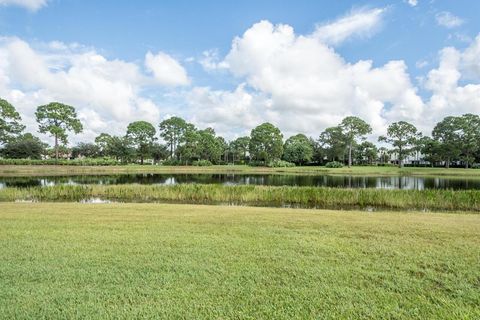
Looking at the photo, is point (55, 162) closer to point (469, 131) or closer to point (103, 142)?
point (103, 142)

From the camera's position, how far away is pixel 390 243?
5.92 metres

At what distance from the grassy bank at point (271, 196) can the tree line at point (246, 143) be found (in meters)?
42.2

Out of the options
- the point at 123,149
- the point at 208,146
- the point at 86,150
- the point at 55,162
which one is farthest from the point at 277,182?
the point at 86,150

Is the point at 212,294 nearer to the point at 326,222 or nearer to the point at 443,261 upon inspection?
the point at 443,261

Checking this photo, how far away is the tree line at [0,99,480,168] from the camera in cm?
5744

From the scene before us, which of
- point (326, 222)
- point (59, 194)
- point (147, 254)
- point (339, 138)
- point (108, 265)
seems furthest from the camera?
point (339, 138)

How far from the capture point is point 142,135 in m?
72.3

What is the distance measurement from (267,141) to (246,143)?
16.2 metres

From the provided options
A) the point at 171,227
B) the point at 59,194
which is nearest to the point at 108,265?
the point at 171,227

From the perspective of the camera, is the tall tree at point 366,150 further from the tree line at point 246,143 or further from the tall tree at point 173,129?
the tall tree at point 173,129

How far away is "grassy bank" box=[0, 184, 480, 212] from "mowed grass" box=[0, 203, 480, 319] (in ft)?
30.9

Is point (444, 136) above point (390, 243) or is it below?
above

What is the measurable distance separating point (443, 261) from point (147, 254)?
4871 mm

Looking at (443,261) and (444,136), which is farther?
(444,136)
